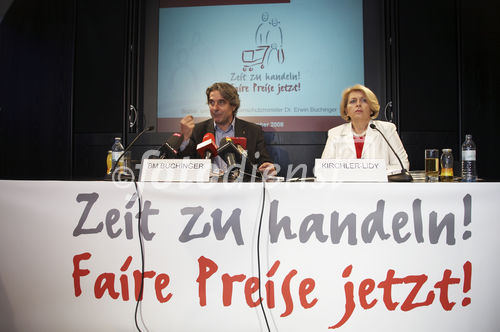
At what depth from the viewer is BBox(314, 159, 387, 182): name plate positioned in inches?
43.3

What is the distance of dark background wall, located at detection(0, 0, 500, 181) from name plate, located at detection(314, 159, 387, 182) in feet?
5.59

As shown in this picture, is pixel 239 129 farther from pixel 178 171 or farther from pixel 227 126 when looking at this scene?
pixel 178 171

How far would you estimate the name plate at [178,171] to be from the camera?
44.0 inches

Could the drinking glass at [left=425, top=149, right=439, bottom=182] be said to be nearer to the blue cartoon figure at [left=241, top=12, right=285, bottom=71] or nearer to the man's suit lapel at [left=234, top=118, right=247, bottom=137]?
the man's suit lapel at [left=234, top=118, right=247, bottom=137]

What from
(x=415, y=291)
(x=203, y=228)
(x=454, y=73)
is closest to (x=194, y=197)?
(x=203, y=228)

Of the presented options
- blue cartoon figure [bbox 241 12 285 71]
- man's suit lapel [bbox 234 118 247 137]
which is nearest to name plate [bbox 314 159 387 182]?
man's suit lapel [bbox 234 118 247 137]

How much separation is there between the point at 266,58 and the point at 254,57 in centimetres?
11

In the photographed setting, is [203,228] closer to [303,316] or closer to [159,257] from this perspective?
[159,257]

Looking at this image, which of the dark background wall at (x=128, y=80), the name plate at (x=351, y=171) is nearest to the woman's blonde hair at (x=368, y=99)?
the dark background wall at (x=128, y=80)

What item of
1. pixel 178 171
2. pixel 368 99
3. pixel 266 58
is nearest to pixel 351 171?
pixel 178 171

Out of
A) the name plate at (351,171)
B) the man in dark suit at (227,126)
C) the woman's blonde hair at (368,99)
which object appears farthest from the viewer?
the man in dark suit at (227,126)

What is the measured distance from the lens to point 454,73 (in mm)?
2688

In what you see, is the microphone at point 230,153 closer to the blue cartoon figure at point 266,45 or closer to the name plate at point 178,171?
the name plate at point 178,171

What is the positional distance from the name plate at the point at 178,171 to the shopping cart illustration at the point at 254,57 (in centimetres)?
199
